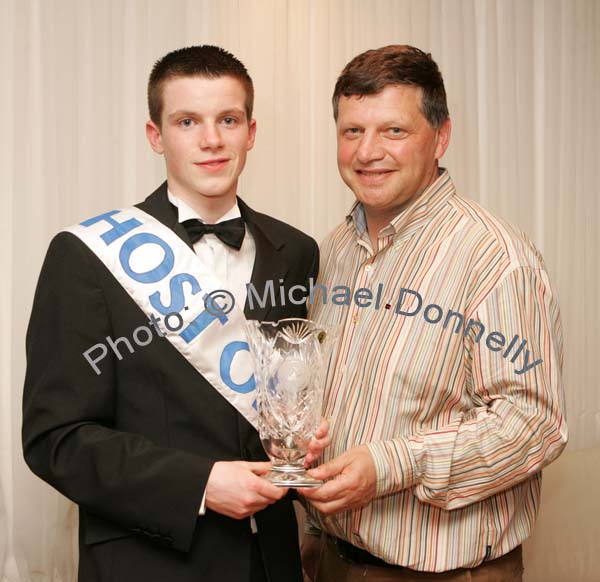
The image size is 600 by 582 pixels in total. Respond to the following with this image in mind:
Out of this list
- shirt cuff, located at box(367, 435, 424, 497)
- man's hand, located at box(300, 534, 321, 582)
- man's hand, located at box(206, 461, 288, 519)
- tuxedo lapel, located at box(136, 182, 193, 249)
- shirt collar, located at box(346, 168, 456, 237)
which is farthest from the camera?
man's hand, located at box(300, 534, 321, 582)

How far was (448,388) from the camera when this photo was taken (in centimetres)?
168

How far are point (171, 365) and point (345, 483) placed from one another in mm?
392

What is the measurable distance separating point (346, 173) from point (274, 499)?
2.44 feet

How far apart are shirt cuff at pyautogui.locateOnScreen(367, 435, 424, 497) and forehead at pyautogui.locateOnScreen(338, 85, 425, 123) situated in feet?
2.22

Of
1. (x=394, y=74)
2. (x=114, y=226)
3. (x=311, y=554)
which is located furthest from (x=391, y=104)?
(x=311, y=554)

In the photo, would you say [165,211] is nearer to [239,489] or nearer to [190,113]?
[190,113]

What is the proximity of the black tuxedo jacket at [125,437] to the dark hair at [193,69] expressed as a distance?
1.17 ft

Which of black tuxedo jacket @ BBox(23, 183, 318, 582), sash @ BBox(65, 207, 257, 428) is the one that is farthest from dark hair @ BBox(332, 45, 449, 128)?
black tuxedo jacket @ BBox(23, 183, 318, 582)

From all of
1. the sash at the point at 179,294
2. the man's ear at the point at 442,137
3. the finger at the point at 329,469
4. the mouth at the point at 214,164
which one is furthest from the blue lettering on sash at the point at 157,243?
the man's ear at the point at 442,137

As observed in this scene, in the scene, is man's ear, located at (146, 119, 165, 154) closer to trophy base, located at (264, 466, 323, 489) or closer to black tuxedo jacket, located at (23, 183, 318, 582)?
black tuxedo jacket, located at (23, 183, 318, 582)

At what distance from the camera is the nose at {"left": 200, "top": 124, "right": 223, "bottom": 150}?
5.41ft

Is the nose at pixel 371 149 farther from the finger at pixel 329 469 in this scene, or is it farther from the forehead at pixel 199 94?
the finger at pixel 329 469

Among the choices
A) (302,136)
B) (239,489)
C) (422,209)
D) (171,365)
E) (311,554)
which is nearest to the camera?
(239,489)

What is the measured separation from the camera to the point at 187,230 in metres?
1.72
